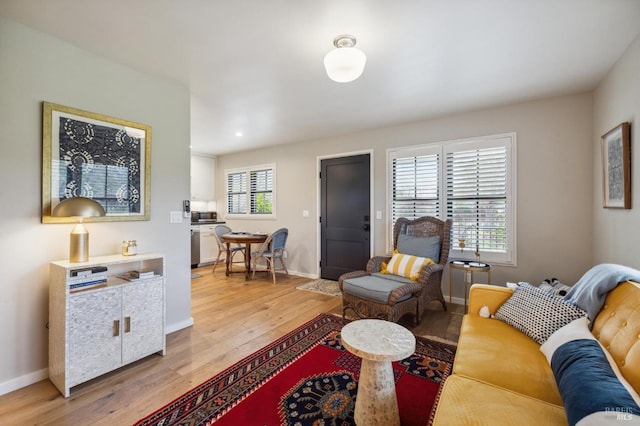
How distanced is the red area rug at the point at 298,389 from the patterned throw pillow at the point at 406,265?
77 centimetres

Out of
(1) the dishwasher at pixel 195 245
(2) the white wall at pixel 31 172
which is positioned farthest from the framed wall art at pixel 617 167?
(1) the dishwasher at pixel 195 245

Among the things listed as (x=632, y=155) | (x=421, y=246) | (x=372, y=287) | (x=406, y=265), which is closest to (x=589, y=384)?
(x=372, y=287)

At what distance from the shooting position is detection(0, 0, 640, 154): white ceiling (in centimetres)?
175

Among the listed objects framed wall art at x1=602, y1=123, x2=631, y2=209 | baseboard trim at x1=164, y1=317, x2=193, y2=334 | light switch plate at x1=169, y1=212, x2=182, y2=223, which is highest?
framed wall art at x1=602, y1=123, x2=631, y2=209

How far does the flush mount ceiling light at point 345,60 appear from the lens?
6.29ft

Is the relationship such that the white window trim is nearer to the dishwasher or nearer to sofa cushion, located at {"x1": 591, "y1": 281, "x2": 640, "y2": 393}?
the dishwasher

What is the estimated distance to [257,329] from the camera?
9.27 ft

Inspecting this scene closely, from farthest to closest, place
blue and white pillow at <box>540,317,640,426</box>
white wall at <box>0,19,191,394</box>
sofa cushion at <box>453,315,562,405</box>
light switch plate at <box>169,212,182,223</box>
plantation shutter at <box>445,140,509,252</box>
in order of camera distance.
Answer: plantation shutter at <box>445,140,509,252</box> → light switch plate at <box>169,212,182,223</box> → white wall at <box>0,19,191,394</box> → sofa cushion at <box>453,315,562,405</box> → blue and white pillow at <box>540,317,640,426</box>

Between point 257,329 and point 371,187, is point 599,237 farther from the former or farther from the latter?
point 257,329

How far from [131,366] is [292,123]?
329 centimetres

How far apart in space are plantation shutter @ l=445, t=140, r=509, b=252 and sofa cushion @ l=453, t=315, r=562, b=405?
180cm

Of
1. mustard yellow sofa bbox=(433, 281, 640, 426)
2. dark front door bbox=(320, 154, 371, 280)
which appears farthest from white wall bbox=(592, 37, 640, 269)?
dark front door bbox=(320, 154, 371, 280)

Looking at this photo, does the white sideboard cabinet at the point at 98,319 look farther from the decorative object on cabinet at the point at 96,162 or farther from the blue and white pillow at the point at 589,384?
the blue and white pillow at the point at 589,384

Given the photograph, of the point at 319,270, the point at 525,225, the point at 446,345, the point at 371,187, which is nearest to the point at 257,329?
the point at 446,345
